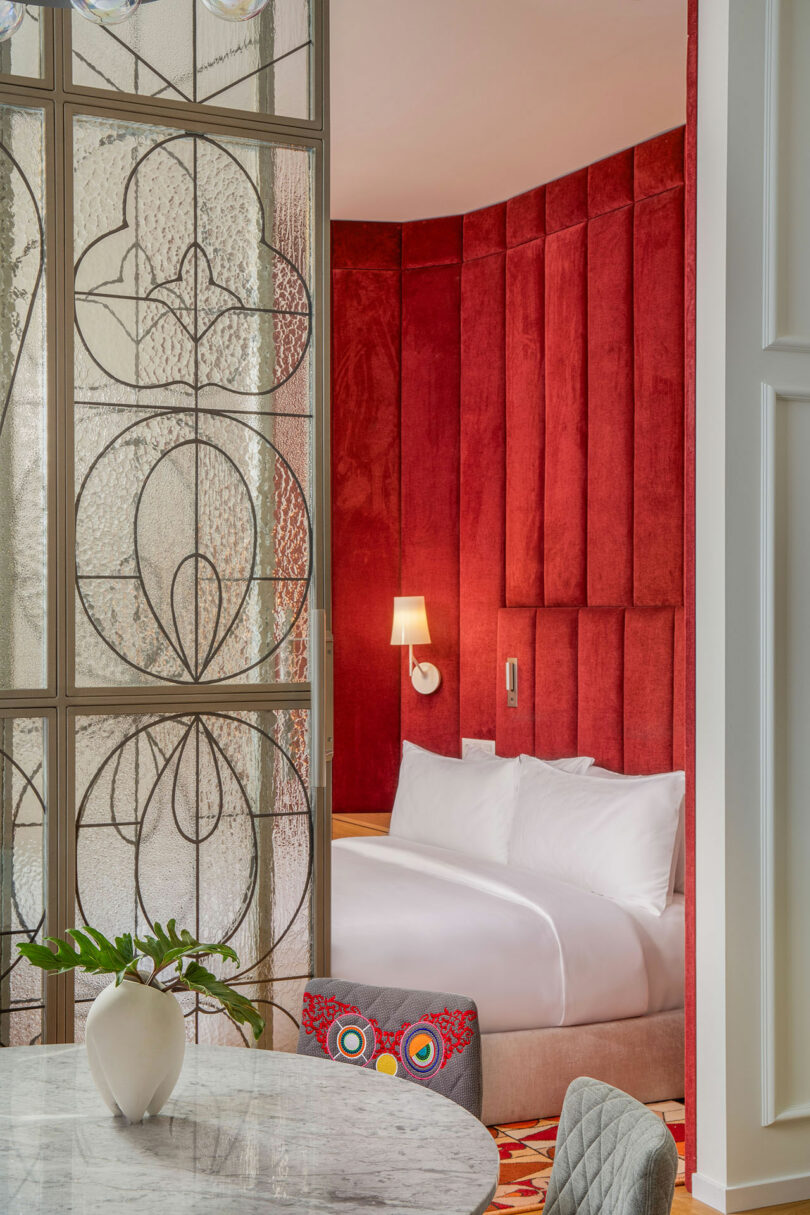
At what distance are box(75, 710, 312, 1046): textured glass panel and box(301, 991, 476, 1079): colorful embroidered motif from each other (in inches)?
21.8

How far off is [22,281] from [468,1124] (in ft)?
6.33

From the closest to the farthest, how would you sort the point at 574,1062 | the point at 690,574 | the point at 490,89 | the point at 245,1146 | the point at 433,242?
the point at 245,1146, the point at 690,574, the point at 574,1062, the point at 490,89, the point at 433,242

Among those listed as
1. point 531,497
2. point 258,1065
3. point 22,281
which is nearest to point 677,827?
point 531,497

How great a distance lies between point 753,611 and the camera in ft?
9.74

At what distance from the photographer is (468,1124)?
5.36 feet

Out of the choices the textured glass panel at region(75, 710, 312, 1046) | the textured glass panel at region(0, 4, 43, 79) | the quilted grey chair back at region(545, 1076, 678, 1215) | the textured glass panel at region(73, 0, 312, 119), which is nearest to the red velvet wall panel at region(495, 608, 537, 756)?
the textured glass panel at region(75, 710, 312, 1046)

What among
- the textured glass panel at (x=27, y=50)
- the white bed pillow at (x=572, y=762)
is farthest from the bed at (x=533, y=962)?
the textured glass panel at (x=27, y=50)

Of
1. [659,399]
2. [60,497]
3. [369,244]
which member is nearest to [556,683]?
[659,399]

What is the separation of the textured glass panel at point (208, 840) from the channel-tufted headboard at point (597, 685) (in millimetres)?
1779

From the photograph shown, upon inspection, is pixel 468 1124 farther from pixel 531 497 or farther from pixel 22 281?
pixel 531 497

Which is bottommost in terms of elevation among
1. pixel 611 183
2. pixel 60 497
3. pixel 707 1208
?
pixel 707 1208

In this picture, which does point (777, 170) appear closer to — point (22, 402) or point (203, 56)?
point (203, 56)

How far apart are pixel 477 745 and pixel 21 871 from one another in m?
2.83

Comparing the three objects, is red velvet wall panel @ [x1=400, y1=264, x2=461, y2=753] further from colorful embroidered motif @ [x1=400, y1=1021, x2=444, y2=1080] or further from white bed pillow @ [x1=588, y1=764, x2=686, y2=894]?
colorful embroidered motif @ [x1=400, y1=1021, x2=444, y2=1080]
